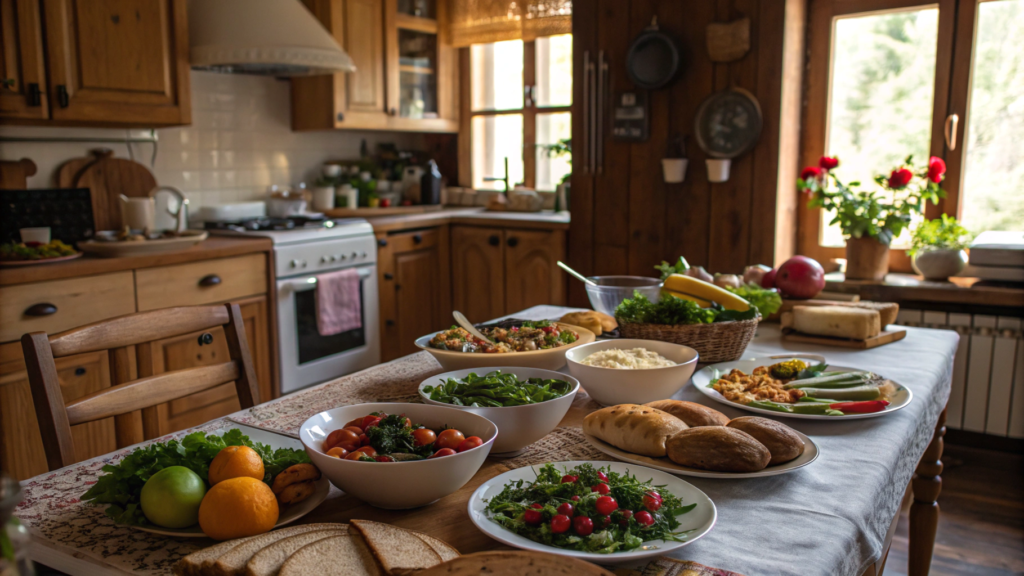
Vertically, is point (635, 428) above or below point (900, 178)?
below

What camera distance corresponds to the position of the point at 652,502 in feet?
2.69

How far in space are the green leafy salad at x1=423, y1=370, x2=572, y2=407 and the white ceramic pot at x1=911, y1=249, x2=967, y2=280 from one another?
2.33 m

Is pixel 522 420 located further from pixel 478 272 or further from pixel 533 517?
pixel 478 272

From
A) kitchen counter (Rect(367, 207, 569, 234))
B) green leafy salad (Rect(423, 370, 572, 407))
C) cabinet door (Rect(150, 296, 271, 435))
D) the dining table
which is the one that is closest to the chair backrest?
the dining table

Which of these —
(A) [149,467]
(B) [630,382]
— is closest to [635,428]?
(B) [630,382]

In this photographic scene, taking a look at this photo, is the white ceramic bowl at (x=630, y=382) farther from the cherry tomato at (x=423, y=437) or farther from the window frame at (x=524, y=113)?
the window frame at (x=524, y=113)

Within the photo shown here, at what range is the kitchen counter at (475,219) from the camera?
3742mm

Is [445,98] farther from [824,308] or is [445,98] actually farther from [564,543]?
[564,543]

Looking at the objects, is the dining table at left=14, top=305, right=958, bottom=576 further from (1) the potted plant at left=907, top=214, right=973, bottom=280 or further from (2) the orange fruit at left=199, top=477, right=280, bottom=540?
(1) the potted plant at left=907, top=214, right=973, bottom=280

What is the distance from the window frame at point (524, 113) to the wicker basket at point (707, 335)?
9.01 ft

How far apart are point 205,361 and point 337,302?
2.19 feet

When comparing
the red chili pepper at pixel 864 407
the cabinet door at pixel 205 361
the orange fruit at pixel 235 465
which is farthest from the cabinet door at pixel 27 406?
the red chili pepper at pixel 864 407

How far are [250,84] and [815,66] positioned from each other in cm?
274

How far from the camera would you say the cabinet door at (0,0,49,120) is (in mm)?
2432
